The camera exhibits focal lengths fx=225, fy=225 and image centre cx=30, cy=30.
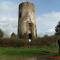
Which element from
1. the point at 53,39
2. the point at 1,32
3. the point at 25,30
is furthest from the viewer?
the point at 1,32

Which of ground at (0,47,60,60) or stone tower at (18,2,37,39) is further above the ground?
stone tower at (18,2,37,39)

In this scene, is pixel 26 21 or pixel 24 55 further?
pixel 26 21

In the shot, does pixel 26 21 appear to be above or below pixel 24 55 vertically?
above

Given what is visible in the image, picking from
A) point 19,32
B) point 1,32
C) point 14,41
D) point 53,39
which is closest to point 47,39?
point 53,39

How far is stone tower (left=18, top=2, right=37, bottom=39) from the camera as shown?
57719 millimetres

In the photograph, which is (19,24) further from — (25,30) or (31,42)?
(31,42)

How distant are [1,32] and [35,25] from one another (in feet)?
93.3

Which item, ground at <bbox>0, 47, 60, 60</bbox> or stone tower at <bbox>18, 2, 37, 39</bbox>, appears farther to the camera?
stone tower at <bbox>18, 2, 37, 39</bbox>

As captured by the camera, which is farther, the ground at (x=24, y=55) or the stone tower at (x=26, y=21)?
the stone tower at (x=26, y=21)

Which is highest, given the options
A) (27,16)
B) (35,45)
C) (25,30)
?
(27,16)

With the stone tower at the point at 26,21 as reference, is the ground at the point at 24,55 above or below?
below

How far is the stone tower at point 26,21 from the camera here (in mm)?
57719

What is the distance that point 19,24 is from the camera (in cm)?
5866

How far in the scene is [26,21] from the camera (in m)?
59.2
